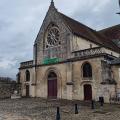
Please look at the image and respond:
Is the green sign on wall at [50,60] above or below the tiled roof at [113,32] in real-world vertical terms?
below

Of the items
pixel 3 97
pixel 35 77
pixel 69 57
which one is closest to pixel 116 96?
pixel 69 57

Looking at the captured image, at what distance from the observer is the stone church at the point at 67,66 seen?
2441cm

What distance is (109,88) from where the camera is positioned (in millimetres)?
23406

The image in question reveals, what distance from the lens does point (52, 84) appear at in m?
30.1

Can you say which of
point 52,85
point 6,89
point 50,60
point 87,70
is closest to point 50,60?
point 50,60

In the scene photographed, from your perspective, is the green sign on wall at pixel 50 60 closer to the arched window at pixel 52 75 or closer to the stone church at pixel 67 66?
the stone church at pixel 67 66

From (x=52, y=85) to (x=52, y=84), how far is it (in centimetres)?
16

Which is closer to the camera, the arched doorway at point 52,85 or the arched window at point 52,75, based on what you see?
the arched doorway at point 52,85

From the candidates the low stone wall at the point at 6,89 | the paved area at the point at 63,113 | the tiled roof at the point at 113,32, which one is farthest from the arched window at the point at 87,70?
the tiled roof at the point at 113,32

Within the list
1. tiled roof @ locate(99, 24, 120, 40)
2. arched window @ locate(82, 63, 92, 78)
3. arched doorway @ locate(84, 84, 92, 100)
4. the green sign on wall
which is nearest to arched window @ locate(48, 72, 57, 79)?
the green sign on wall

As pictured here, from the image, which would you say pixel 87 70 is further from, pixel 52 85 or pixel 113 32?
pixel 113 32

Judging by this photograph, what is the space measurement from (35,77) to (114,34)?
16661 millimetres

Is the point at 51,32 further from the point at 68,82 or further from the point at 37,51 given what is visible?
the point at 68,82

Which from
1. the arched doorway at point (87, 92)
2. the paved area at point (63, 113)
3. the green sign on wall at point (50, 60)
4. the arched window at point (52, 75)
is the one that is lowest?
the paved area at point (63, 113)
